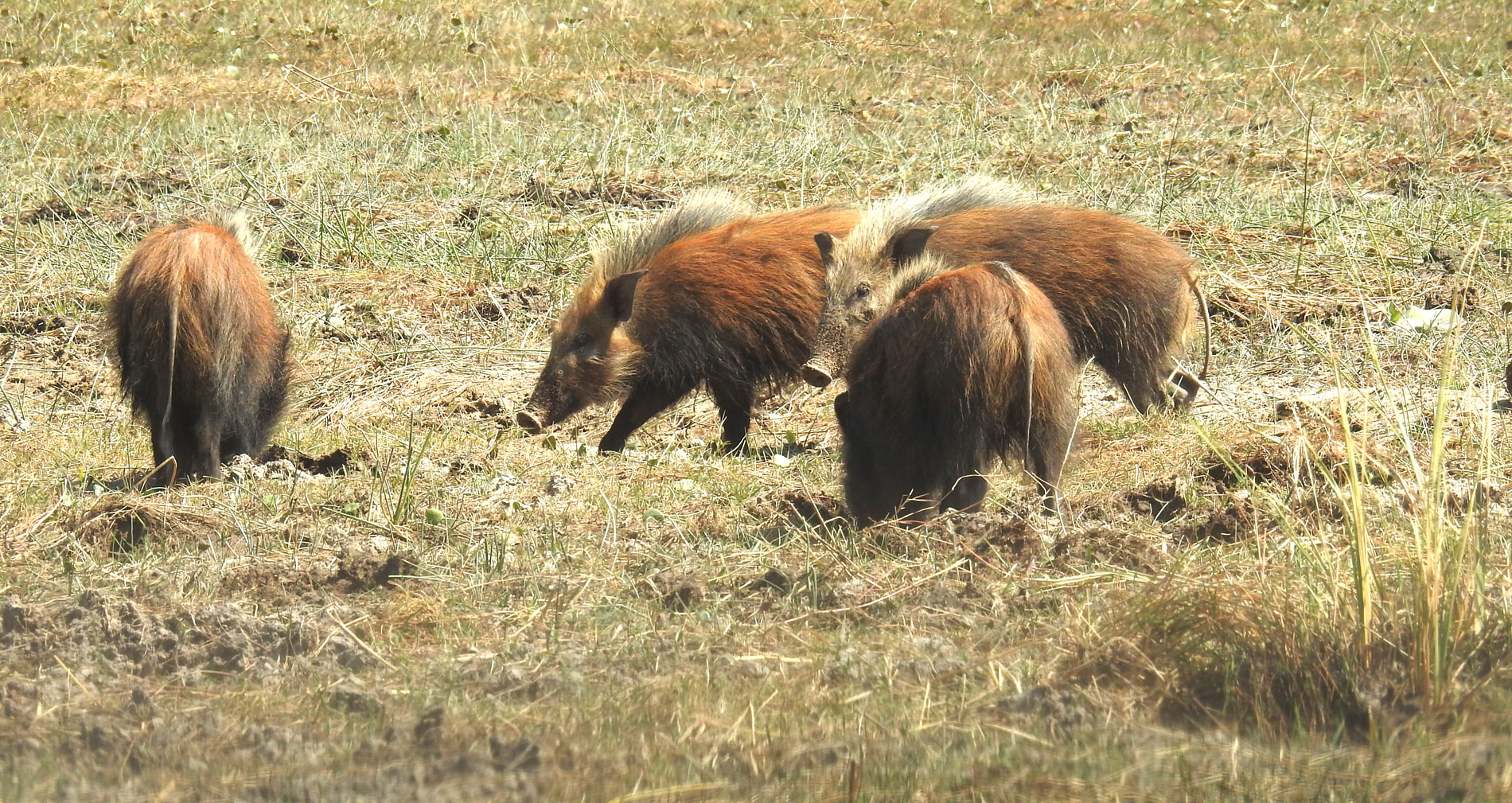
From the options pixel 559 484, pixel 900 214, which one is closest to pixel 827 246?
pixel 900 214

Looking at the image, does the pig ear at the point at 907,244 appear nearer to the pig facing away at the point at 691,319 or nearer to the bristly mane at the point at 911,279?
the pig facing away at the point at 691,319

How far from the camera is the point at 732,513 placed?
5.45 m

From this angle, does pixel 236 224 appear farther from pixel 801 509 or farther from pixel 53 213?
pixel 53 213

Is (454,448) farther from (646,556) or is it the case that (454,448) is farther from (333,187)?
(333,187)

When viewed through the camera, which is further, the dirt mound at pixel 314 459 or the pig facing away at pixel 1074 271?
the pig facing away at pixel 1074 271

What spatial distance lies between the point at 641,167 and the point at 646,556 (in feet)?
23.8

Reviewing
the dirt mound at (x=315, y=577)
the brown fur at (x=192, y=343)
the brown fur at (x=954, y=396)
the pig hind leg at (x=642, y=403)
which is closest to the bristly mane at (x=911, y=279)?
the brown fur at (x=954, y=396)

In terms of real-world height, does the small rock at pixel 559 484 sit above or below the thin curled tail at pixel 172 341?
below

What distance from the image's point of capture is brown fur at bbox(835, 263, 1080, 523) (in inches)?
194

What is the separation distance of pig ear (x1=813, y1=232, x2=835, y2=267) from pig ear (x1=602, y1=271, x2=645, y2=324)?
105 centimetres

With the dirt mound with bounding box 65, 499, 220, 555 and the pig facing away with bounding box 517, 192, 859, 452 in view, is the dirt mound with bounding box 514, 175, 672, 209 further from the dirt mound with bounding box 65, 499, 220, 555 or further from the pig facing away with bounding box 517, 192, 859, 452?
the dirt mound with bounding box 65, 499, 220, 555

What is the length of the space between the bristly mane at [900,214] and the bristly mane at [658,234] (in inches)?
31.5

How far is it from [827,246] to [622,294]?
1.20 meters

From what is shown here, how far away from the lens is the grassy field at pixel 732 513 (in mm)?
3408
